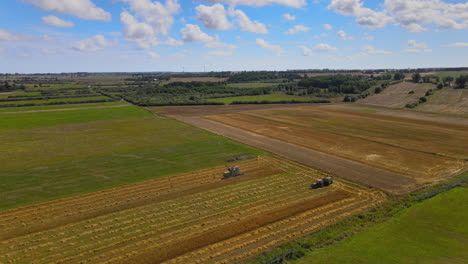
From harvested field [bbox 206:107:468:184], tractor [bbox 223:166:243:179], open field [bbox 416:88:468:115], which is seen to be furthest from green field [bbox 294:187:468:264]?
open field [bbox 416:88:468:115]

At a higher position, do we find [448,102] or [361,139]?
[448,102]

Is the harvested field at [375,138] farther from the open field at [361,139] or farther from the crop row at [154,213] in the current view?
the crop row at [154,213]

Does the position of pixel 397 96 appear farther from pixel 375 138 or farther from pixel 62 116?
pixel 62 116

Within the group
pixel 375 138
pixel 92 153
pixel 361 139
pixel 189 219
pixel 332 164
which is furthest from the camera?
pixel 375 138

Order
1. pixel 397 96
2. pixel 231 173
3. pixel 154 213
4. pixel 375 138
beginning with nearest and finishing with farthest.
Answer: pixel 154 213 < pixel 231 173 < pixel 375 138 < pixel 397 96

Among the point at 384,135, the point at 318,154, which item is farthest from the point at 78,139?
the point at 384,135

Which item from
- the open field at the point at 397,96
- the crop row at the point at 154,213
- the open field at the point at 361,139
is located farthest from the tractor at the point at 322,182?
the open field at the point at 397,96

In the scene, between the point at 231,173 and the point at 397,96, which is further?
the point at 397,96

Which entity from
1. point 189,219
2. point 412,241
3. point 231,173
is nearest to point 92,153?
point 231,173

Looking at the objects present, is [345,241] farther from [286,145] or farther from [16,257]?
[286,145]
